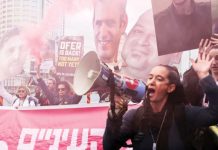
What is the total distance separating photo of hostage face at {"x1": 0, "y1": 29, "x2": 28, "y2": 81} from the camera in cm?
239

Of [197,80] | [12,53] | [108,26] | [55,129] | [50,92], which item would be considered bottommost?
[55,129]

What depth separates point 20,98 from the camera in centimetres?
239

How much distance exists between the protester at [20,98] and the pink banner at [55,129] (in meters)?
0.05

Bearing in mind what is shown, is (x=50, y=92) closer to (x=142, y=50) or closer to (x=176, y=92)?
(x=142, y=50)

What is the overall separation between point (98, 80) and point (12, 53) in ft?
2.05

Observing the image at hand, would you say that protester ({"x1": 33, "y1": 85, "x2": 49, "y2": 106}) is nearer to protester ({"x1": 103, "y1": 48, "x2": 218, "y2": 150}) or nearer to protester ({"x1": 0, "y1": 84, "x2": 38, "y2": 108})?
protester ({"x1": 0, "y1": 84, "x2": 38, "y2": 108})

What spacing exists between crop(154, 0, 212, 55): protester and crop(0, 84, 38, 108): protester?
892 millimetres

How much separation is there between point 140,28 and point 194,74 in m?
0.45

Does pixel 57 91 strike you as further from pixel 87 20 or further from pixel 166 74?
pixel 166 74

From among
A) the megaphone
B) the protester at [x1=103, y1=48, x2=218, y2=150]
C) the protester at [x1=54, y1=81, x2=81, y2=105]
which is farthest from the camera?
the protester at [x1=54, y1=81, x2=81, y2=105]

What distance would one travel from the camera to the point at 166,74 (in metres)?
2.28

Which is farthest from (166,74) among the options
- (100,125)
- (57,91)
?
(57,91)

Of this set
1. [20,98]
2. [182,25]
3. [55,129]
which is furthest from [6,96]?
[182,25]

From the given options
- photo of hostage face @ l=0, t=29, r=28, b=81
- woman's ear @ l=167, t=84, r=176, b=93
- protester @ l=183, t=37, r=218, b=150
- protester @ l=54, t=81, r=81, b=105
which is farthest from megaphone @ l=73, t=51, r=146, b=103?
photo of hostage face @ l=0, t=29, r=28, b=81
